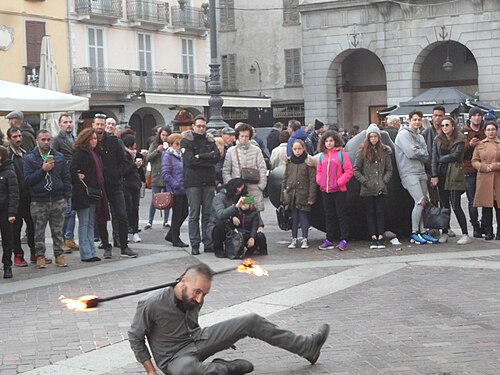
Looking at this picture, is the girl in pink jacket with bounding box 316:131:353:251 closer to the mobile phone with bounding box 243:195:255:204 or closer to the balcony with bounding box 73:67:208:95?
the mobile phone with bounding box 243:195:255:204

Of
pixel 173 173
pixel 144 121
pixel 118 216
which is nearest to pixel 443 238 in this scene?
pixel 173 173

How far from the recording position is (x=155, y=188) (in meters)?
14.4

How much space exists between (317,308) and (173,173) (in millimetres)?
4983

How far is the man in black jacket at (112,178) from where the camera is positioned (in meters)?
11.3

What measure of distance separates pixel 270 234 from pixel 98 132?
355 cm

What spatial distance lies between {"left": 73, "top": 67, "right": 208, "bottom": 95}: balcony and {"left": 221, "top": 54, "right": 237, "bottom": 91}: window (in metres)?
4.02

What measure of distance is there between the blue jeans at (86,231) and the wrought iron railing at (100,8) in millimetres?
23581

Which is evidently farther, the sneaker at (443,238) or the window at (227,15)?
the window at (227,15)

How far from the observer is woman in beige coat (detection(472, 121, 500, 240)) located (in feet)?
38.3

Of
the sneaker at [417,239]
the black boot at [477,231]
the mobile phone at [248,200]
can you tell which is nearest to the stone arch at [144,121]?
the black boot at [477,231]

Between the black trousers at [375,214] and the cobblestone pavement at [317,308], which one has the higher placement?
the black trousers at [375,214]

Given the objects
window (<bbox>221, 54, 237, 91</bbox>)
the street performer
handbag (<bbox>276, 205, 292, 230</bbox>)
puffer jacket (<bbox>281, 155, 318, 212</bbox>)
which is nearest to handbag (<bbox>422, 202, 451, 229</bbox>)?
puffer jacket (<bbox>281, 155, 318, 212</bbox>)

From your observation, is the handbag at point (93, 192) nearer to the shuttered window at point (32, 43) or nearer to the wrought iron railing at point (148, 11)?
the shuttered window at point (32, 43)

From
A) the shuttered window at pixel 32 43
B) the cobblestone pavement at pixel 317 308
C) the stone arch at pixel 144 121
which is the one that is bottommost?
the cobblestone pavement at pixel 317 308
